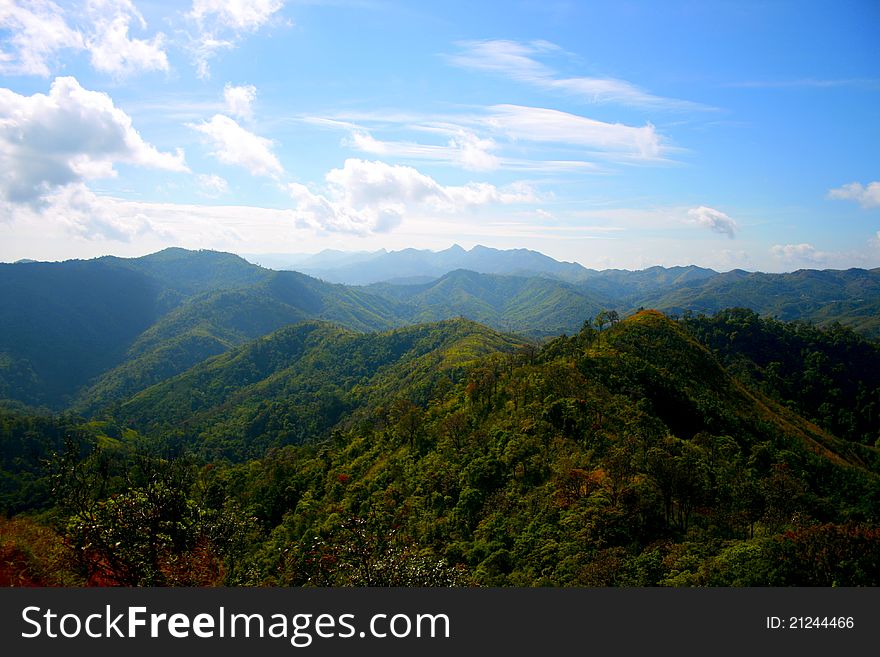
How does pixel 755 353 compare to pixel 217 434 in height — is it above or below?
above

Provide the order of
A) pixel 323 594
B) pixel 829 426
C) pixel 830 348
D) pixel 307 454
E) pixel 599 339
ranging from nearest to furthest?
pixel 323 594 → pixel 599 339 → pixel 307 454 → pixel 829 426 → pixel 830 348

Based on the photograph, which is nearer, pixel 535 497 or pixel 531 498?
pixel 535 497

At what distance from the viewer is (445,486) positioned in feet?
159

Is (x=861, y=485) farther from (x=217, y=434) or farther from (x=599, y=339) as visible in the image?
(x=217, y=434)

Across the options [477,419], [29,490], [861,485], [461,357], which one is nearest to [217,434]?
[29,490]

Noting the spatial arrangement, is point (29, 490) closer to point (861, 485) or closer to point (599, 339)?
point (599, 339)

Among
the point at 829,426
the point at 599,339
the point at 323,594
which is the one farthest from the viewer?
the point at 829,426

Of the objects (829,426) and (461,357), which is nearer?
(829,426)

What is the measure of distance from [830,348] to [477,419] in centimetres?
12094

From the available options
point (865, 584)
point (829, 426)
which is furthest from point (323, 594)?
point (829, 426)

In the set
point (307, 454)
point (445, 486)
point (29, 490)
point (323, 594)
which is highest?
point (323, 594)

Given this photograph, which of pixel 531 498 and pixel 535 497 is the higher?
pixel 535 497

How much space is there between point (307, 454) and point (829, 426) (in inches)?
4340

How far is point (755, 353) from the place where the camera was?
130625mm
